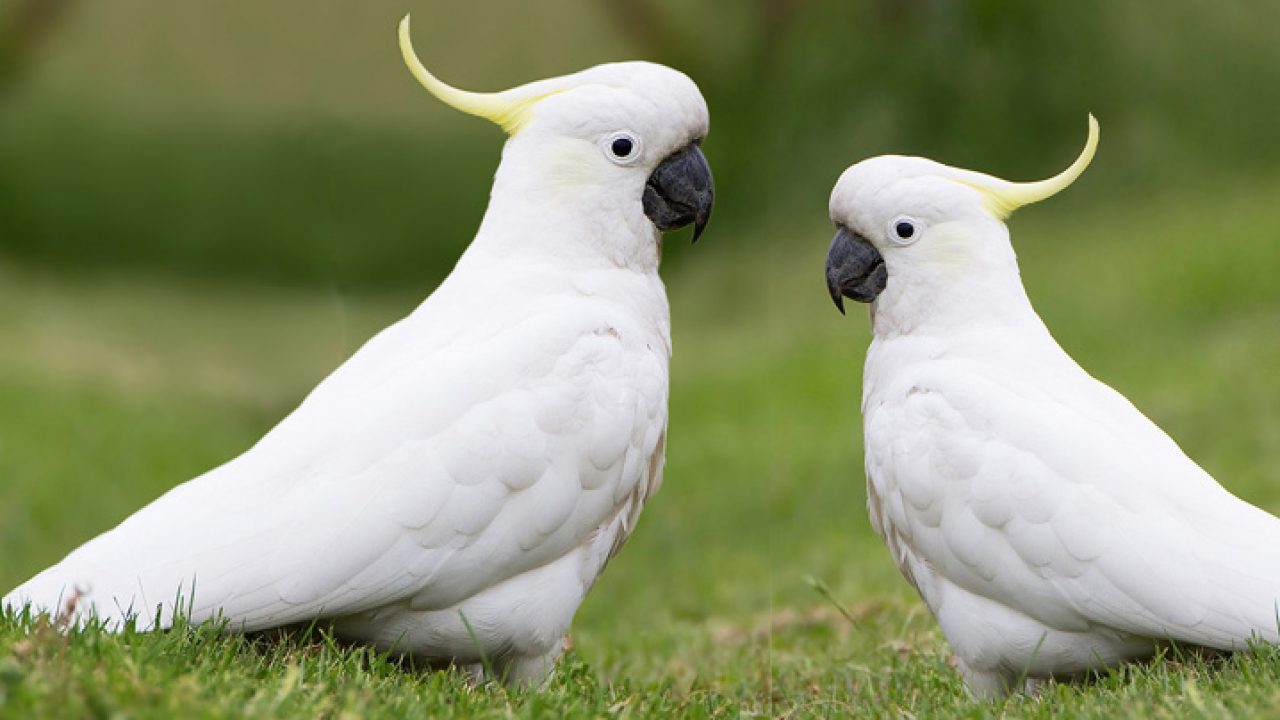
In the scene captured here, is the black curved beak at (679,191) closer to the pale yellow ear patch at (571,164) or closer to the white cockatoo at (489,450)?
the white cockatoo at (489,450)

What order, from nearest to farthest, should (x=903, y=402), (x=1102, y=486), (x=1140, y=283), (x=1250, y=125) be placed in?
1. (x=1102, y=486)
2. (x=903, y=402)
3. (x=1140, y=283)
4. (x=1250, y=125)

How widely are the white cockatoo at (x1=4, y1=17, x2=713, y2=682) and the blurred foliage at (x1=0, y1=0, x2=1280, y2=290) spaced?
10070mm

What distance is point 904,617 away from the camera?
16.7 ft

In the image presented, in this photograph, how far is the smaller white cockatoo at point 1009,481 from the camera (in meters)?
3.36

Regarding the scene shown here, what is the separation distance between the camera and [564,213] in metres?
3.91

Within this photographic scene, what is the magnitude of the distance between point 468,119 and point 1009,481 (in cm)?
1422

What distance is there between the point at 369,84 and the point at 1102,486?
44.6ft

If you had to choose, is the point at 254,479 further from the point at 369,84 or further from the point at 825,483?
the point at 369,84

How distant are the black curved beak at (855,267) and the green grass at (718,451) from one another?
0.90 meters

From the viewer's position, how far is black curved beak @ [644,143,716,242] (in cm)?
399

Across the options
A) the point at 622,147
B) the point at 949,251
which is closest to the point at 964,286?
the point at 949,251

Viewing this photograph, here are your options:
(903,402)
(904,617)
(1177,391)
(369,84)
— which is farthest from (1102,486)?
(369,84)

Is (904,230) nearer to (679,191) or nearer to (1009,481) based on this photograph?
(679,191)

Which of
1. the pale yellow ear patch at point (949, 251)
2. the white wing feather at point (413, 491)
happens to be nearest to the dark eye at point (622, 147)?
the white wing feather at point (413, 491)
